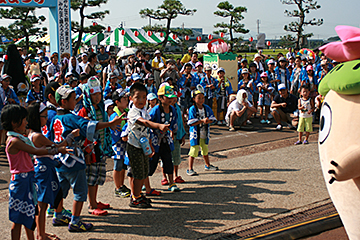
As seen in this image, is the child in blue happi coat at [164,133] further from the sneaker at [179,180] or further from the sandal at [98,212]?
the sandal at [98,212]

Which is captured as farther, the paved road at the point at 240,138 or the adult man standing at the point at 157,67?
the adult man standing at the point at 157,67

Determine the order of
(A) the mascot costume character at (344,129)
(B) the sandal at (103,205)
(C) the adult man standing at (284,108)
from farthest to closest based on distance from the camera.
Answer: (C) the adult man standing at (284,108) < (B) the sandal at (103,205) < (A) the mascot costume character at (344,129)

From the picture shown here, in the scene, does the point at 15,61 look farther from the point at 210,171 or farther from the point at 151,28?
the point at 151,28

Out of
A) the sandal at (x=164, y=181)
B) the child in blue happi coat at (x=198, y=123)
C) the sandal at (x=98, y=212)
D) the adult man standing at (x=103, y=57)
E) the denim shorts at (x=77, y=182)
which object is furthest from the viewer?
the adult man standing at (x=103, y=57)

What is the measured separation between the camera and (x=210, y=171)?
7.06m

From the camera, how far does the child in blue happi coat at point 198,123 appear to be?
6723mm

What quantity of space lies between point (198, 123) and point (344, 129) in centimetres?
389

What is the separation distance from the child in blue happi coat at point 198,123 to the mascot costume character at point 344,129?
3.51m

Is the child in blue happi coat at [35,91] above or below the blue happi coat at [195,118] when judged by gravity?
above

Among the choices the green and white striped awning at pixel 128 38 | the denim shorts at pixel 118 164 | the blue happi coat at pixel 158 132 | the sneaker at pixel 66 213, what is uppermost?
the green and white striped awning at pixel 128 38

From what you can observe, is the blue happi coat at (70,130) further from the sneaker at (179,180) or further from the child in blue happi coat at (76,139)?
the sneaker at (179,180)

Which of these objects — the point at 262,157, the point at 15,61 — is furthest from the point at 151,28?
the point at 262,157

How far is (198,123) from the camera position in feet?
22.0

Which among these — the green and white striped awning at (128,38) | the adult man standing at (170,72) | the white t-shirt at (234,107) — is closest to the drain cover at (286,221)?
the white t-shirt at (234,107)
